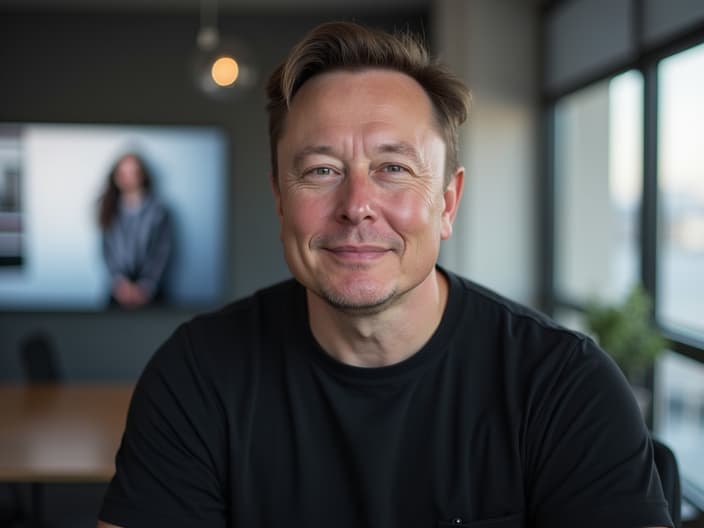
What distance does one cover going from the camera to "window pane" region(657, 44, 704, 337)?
128 inches

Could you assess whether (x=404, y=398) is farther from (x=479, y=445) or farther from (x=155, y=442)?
(x=155, y=442)

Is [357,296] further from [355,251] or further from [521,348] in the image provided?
[521,348]

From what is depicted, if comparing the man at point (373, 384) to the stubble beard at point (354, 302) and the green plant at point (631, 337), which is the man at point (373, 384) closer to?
the stubble beard at point (354, 302)

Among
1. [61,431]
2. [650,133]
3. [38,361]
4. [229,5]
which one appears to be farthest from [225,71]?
[229,5]

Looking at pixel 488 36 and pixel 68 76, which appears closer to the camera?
pixel 488 36

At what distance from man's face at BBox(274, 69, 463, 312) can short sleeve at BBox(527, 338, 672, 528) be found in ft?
0.92

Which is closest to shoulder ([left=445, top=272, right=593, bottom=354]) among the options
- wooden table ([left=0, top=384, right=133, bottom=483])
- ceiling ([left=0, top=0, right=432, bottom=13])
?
wooden table ([left=0, top=384, right=133, bottom=483])

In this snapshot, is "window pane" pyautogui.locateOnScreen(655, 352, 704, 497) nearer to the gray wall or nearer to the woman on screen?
the gray wall

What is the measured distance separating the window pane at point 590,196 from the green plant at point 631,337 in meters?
0.89

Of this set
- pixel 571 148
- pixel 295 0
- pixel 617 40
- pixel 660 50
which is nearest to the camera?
pixel 660 50

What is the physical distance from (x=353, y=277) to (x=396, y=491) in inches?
13.1

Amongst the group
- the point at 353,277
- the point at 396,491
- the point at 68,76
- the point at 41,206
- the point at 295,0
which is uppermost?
the point at 295,0

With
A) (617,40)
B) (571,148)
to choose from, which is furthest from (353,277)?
(571,148)

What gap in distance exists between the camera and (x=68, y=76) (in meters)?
6.12
